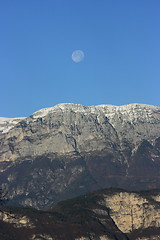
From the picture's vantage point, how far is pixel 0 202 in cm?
4850

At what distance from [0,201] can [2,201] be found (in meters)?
0.53

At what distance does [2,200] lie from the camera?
49.1m

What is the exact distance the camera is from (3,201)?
48.8 metres

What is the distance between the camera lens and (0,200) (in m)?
48.7

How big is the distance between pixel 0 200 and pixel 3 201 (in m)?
0.38

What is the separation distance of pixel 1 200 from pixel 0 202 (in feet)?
1.44

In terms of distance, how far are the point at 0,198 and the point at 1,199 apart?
214mm

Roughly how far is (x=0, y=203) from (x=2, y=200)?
0.87 meters

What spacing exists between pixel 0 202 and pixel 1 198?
1.49 meters

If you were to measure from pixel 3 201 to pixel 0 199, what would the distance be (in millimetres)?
434

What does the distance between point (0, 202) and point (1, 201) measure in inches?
19.7

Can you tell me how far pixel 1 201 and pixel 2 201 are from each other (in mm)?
236

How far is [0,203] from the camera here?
48250 millimetres

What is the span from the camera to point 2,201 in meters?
49.2
